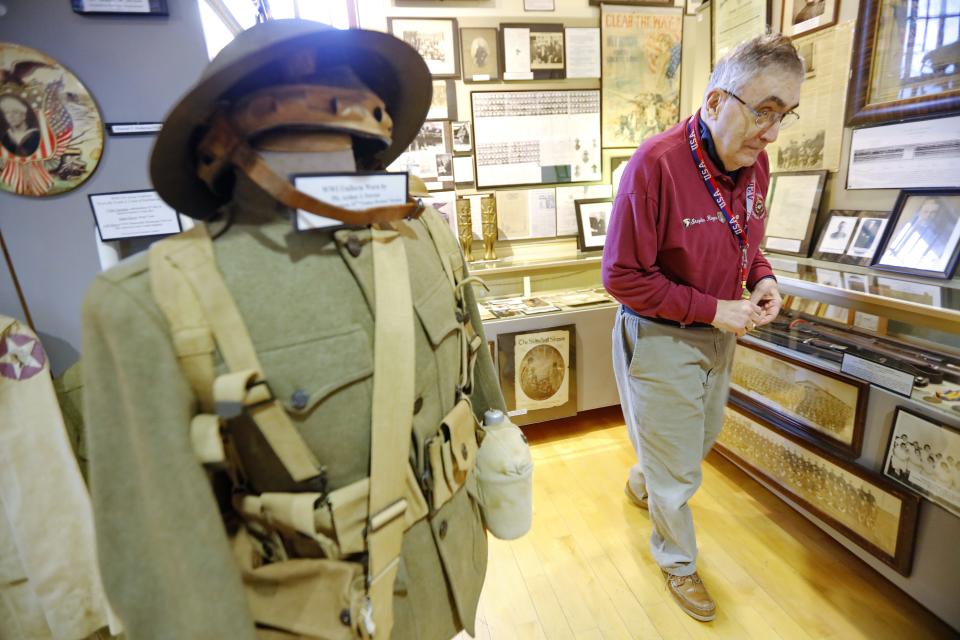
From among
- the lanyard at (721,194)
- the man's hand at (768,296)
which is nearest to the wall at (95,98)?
the lanyard at (721,194)

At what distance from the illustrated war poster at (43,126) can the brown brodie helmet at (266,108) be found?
2.06 feet

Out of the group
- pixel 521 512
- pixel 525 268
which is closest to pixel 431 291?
pixel 521 512

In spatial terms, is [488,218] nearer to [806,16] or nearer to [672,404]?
[672,404]

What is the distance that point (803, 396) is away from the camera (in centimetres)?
194

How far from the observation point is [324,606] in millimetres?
698

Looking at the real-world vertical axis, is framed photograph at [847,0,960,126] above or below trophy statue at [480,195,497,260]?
above

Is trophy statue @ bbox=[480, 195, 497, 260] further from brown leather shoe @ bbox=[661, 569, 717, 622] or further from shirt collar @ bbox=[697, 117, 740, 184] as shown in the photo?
brown leather shoe @ bbox=[661, 569, 717, 622]

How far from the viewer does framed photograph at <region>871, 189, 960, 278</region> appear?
5.64 feet

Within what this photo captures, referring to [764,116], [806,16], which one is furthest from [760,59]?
[806,16]

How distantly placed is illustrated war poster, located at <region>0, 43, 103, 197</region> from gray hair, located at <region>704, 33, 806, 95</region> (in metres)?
1.68

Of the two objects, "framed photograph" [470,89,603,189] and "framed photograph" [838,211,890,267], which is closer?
"framed photograph" [838,211,890,267]

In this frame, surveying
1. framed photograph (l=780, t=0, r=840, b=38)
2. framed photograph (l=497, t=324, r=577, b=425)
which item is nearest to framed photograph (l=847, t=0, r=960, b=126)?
framed photograph (l=780, t=0, r=840, b=38)

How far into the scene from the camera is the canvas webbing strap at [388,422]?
0.72m

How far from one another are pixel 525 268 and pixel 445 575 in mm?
2208
